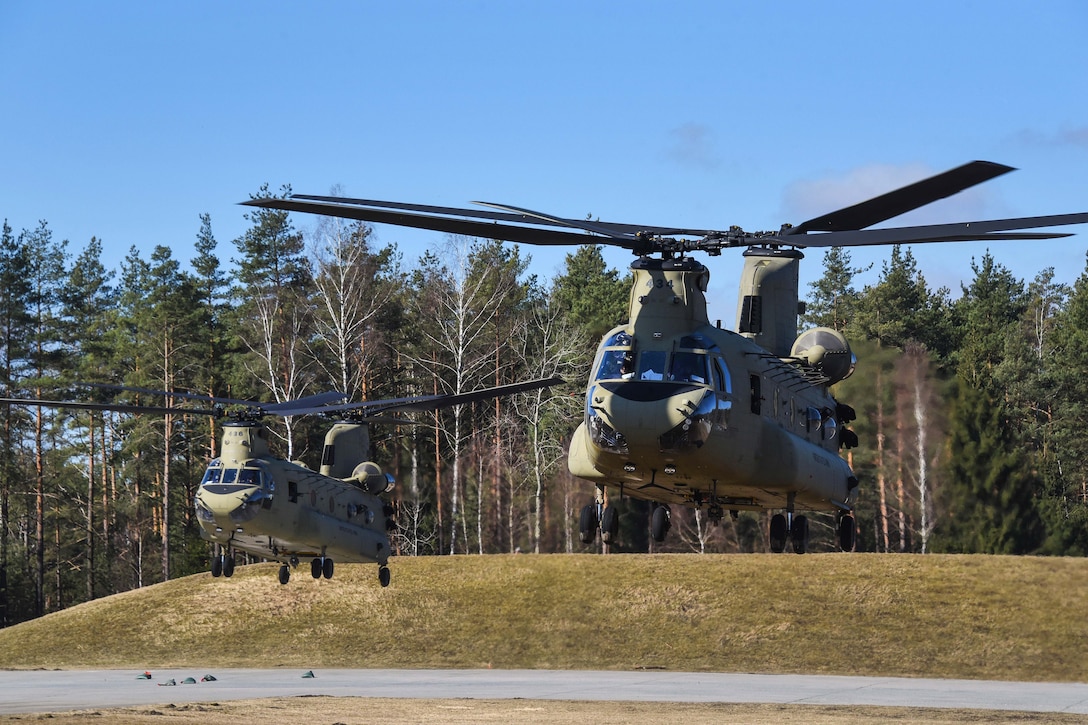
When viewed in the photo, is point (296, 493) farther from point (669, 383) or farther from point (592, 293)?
point (592, 293)

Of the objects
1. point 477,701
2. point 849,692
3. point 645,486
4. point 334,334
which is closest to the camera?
point 645,486

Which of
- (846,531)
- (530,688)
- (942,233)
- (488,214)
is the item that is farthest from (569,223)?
(530,688)

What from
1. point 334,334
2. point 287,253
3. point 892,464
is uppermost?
point 287,253

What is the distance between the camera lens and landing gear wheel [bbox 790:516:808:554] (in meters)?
22.1

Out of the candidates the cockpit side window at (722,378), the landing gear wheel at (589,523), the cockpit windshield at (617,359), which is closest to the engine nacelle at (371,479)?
the landing gear wheel at (589,523)

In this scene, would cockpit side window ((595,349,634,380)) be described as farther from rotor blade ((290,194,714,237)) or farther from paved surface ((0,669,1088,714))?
paved surface ((0,669,1088,714))

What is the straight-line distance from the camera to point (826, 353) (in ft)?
79.3

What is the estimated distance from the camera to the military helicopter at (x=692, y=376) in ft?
59.8

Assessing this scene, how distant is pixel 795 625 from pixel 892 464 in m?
9.80

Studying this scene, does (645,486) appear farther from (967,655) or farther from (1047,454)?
(1047,454)

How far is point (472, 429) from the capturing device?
68375 millimetres

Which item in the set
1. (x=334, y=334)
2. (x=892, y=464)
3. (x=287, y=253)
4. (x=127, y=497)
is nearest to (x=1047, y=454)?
(x=892, y=464)

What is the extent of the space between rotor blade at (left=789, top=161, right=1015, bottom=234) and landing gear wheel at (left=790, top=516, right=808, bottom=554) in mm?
4805

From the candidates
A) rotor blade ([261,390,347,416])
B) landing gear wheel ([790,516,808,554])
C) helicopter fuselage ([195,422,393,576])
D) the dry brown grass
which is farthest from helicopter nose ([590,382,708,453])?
helicopter fuselage ([195,422,393,576])
